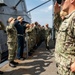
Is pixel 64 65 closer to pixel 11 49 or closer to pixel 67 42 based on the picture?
pixel 67 42

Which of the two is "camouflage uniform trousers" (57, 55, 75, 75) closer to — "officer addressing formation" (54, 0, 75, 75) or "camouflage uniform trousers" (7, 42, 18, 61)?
"officer addressing formation" (54, 0, 75, 75)

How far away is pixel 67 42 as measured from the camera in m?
2.52

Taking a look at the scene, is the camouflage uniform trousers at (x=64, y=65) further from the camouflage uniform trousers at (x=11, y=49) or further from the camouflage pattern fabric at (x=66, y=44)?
the camouflage uniform trousers at (x=11, y=49)

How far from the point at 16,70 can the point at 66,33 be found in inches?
187

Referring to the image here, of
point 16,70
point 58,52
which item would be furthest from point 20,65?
point 58,52

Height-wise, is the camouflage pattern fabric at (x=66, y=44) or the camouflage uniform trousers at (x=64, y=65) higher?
the camouflage pattern fabric at (x=66, y=44)

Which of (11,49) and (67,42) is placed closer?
(67,42)

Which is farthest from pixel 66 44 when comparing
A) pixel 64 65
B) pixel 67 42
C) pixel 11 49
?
pixel 11 49

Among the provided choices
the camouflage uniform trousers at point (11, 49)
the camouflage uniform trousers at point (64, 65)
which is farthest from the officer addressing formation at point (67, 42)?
the camouflage uniform trousers at point (11, 49)

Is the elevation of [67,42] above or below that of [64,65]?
above

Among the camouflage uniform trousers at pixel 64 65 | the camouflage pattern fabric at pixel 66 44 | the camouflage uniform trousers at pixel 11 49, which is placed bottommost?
the camouflage uniform trousers at pixel 11 49

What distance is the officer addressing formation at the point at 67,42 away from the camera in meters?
2.44

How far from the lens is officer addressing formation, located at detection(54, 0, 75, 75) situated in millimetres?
2439

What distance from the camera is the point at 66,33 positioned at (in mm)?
2508
